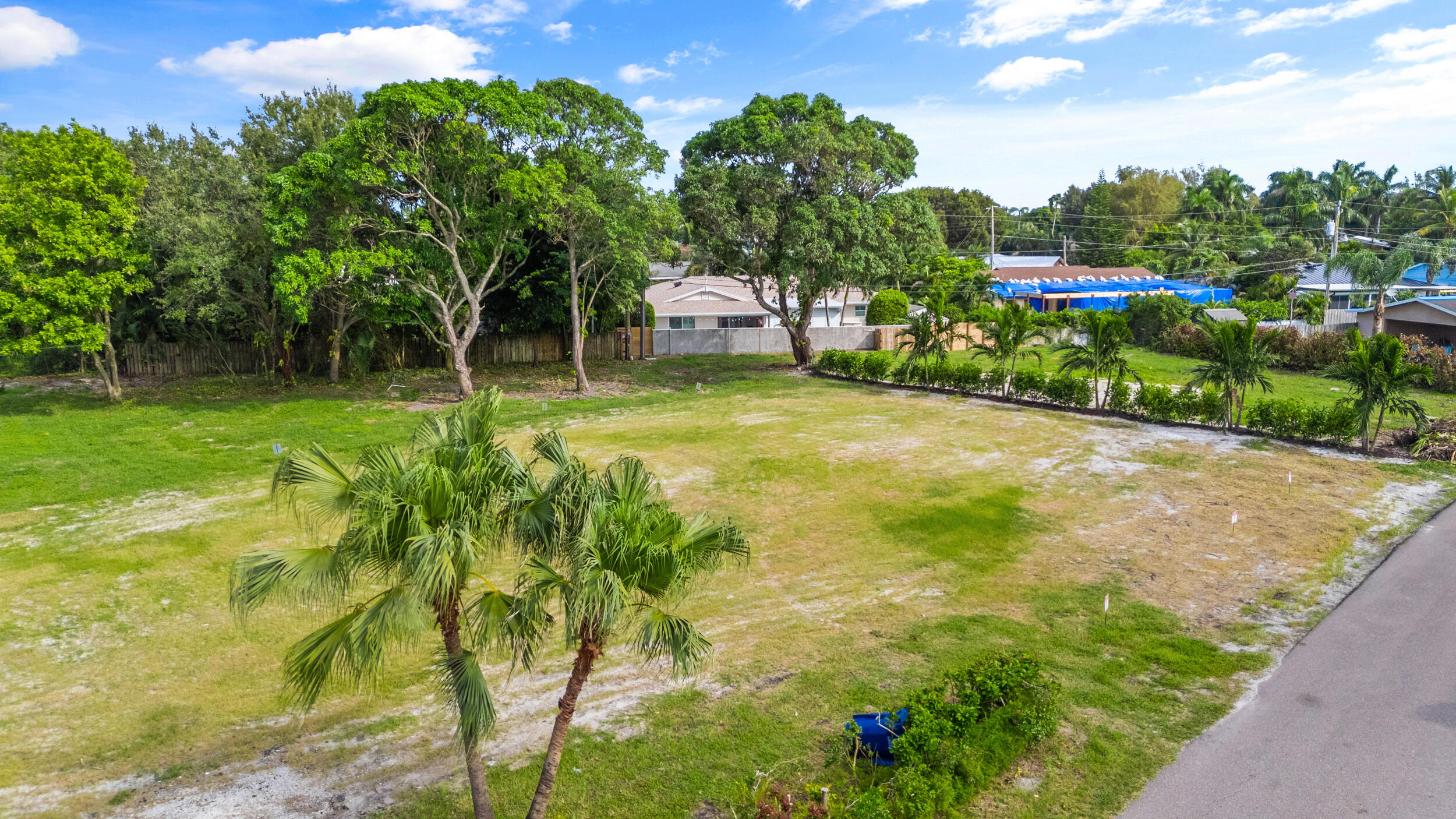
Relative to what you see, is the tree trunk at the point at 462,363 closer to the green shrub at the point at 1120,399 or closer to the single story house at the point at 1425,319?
the green shrub at the point at 1120,399

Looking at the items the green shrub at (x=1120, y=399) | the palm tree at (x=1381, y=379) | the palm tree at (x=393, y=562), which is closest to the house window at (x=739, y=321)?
the green shrub at (x=1120, y=399)

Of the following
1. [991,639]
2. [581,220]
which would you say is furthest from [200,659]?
[581,220]

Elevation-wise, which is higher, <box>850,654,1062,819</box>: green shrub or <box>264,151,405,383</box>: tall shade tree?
<box>264,151,405,383</box>: tall shade tree

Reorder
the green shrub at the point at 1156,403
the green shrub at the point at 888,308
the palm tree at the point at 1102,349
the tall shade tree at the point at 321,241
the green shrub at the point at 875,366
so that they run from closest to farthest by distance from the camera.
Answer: the green shrub at the point at 1156,403, the tall shade tree at the point at 321,241, the palm tree at the point at 1102,349, the green shrub at the point at 875,366, the green shrub at the point at 888,308

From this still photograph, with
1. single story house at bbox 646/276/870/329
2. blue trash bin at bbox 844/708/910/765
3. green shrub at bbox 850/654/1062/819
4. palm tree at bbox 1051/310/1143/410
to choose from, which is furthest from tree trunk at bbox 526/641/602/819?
single story house at bbox 646/276/870/329

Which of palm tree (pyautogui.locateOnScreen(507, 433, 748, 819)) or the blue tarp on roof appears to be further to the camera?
the blue tarp on roof

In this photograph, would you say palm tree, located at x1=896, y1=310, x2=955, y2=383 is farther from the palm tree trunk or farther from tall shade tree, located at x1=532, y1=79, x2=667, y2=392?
the palm tree trunk
